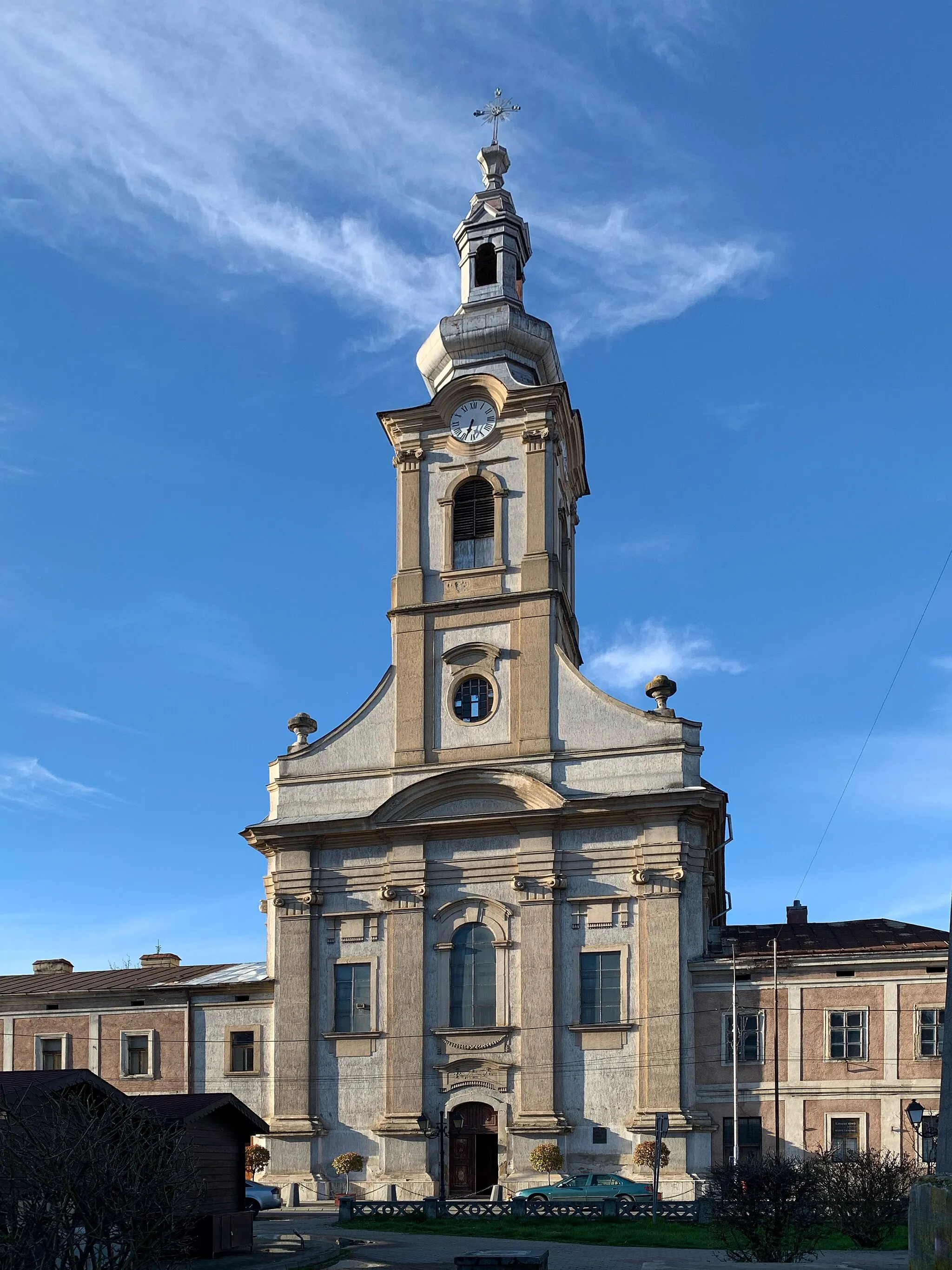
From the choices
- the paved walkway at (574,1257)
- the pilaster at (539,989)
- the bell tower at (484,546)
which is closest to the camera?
the paved walkway at (574,1257)

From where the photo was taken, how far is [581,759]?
153 ft

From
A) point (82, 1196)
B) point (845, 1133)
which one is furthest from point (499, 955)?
point (82, 1196)

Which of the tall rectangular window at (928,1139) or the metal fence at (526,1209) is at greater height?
the tall rectangular window at (928,1139)

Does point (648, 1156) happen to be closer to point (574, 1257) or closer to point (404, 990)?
point (404, 990)

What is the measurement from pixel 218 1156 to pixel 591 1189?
1435 centimetres

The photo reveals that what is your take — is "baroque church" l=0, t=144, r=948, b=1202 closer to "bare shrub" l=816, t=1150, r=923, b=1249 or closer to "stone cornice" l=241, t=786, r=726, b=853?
"stone cornice" l=241, t=786, r=726, b=853

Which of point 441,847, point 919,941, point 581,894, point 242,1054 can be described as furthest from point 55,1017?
point 919,941

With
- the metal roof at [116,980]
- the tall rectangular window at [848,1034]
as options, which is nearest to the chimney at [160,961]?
the metal roof at [116,980]

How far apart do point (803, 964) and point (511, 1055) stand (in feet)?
30.1

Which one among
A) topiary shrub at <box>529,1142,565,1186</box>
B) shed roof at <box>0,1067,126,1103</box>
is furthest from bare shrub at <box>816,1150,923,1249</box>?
shed roof at <box>0,1067,126,1103</box>

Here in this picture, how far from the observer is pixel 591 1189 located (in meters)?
39.8

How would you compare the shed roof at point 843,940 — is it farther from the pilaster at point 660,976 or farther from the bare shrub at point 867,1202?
the bare shrub at point 867,1202

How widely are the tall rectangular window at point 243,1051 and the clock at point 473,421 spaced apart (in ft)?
70.0

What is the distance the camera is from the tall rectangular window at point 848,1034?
4256 centimetres
